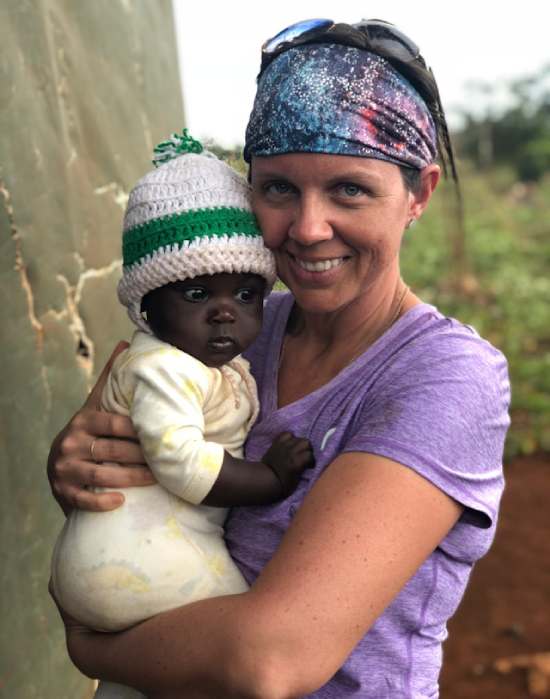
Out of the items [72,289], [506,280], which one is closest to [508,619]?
[72,289]

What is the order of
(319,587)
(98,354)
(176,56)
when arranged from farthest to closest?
(176,56), (98,354), (319,587)

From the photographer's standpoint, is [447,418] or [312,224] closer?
[447,418]

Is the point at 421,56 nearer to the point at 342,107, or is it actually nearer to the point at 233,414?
the point at 342,107

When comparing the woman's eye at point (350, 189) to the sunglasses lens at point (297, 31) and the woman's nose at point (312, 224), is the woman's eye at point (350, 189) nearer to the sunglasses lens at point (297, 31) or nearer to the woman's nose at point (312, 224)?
the woman's nose at point (312, 224)

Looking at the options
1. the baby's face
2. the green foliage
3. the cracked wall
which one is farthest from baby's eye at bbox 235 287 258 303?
the green foliage

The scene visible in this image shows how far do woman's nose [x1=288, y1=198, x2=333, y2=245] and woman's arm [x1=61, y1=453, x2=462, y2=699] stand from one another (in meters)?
0.44

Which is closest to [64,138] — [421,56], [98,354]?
[98,354]

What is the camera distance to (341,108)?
177 cm

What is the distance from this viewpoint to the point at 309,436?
1808mm

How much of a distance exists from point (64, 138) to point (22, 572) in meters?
1.41

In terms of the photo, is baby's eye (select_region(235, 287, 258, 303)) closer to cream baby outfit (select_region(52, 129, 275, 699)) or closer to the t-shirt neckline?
cream baby outfit (select_region(52, 129, 275, 699))

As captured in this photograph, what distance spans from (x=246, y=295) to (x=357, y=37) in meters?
0.55

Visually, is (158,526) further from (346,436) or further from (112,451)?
(346,436)

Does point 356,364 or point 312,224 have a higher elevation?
point 312,224
